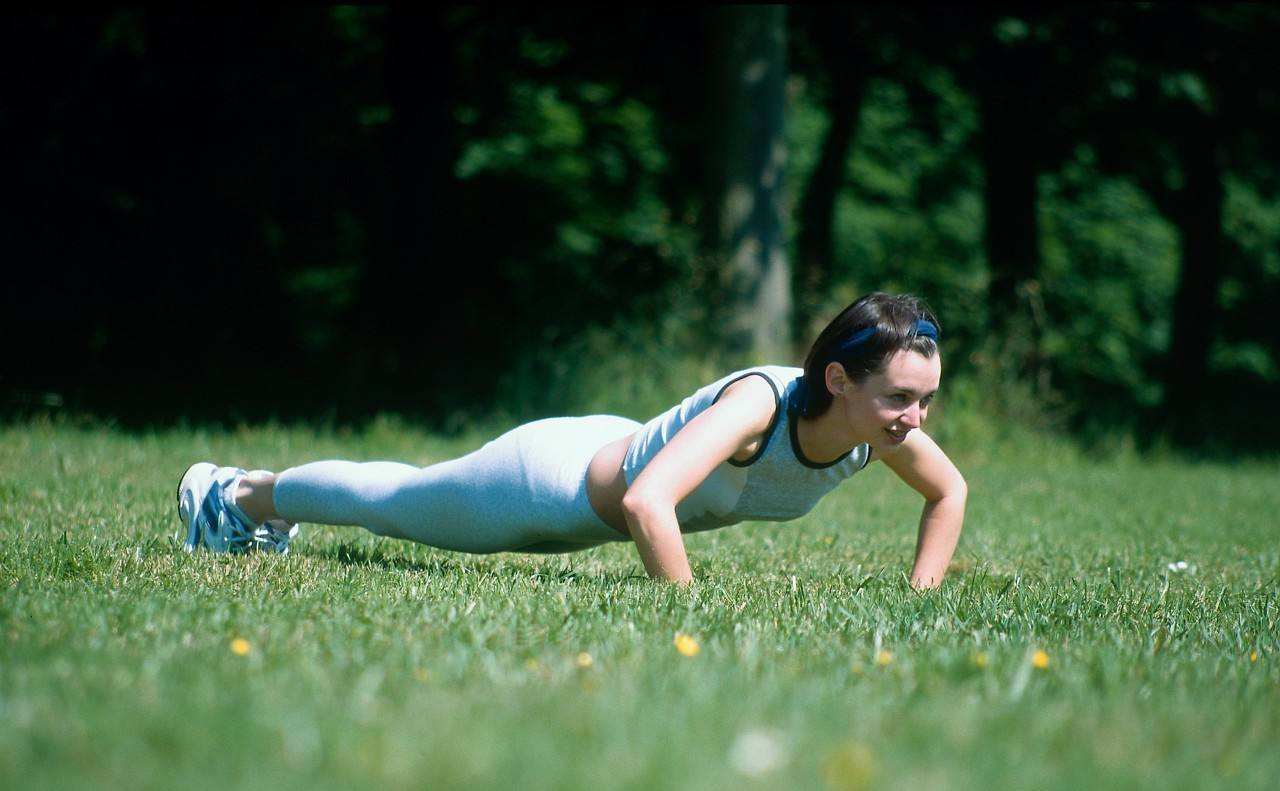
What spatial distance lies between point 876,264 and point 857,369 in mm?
17222

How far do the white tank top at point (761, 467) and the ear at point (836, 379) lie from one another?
0.16 m

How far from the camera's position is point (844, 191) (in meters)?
22.5

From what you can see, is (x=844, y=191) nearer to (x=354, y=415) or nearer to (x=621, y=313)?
(x=621, y=313)

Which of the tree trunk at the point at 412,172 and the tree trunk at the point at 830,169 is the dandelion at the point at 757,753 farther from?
the tree trunk at the point at 830,169

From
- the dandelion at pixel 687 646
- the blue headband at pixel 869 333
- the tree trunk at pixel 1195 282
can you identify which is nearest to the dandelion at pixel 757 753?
the dandelion at pixel 687 646

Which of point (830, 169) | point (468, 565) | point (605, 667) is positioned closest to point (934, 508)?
point (468, 565)

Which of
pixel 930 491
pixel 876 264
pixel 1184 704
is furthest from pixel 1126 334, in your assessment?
pixel 1184 704

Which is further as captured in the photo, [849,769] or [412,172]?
[412,172]

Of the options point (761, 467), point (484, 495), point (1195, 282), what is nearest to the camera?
point (761, 467)

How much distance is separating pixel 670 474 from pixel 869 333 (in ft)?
2.61

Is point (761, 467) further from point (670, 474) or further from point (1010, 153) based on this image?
point (1010, 153)

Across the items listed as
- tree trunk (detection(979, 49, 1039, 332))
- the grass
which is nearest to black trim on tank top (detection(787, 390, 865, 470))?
the grass

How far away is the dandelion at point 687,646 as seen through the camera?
3334 mm

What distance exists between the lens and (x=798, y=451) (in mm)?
4504
